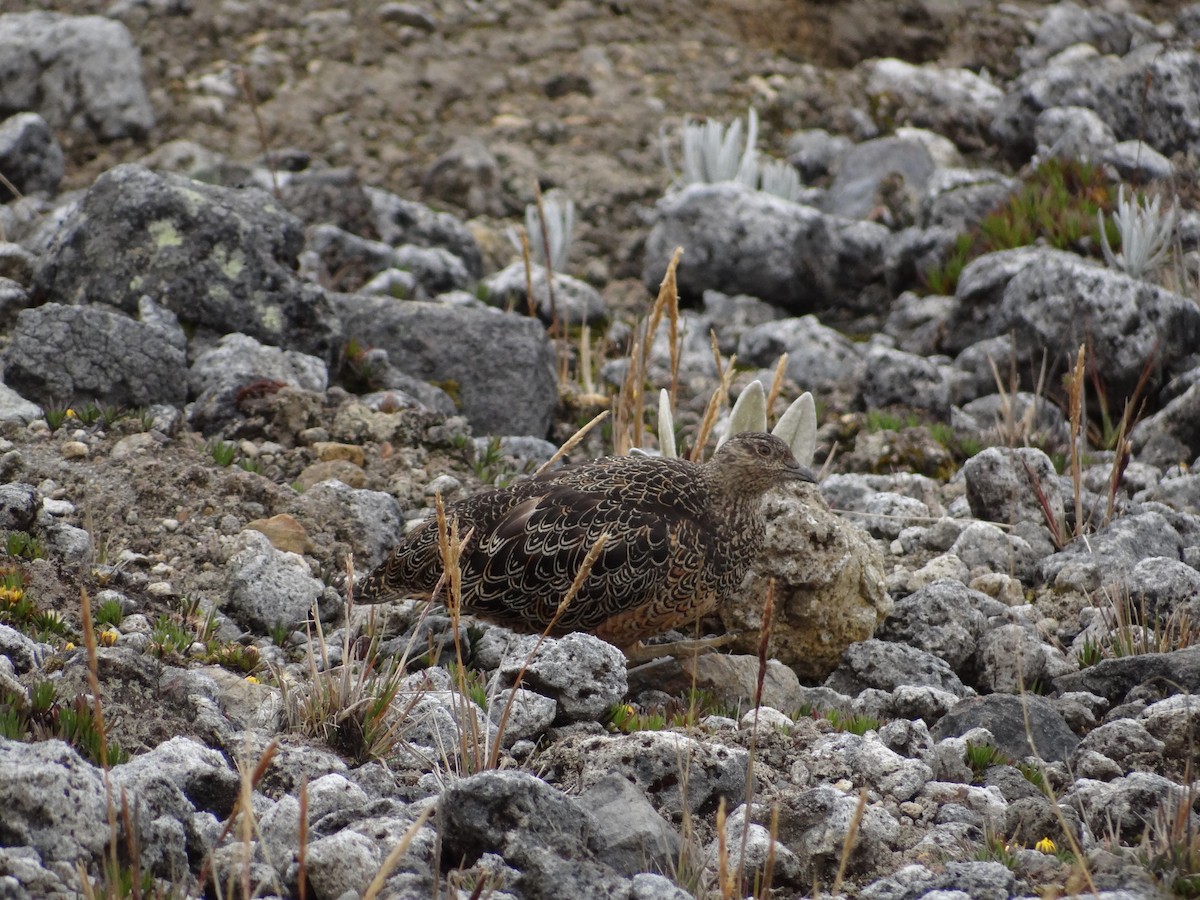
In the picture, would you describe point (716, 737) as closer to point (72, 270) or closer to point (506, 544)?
point (506, 544)

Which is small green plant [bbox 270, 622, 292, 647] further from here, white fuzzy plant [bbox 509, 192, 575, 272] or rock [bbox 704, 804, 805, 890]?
white fuzzy plant [bbox 509, 192, 575, 272]

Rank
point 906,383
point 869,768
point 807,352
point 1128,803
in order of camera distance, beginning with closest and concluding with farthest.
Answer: point 1128,803 → point 869,768 → point 906,383 → point 807,352

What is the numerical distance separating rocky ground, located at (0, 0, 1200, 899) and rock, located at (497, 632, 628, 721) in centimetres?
2

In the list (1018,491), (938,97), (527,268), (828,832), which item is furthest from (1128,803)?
(938,97)

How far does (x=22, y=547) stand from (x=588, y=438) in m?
4.21

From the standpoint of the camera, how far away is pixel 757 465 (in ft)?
21.0

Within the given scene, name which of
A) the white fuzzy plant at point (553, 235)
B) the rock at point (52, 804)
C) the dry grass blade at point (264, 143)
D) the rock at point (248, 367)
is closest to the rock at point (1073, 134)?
the white fuzzy plant at point (553, 235)

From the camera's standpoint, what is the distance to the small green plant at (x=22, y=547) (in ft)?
18.9

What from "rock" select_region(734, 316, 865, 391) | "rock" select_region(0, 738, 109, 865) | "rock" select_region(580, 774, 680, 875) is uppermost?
"rock" select_region(0, 738, 109, 865)

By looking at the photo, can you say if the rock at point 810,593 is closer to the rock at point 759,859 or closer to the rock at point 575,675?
the rock at point 575,675

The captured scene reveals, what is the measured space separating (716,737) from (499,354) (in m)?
4.61

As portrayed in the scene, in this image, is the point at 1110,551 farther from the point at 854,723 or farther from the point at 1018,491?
the point at 854,723

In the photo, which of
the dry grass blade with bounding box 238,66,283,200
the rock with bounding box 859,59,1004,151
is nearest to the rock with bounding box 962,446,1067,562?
the dry grass blade with bounding box 238,66,283,200

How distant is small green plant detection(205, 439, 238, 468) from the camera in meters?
7.21
